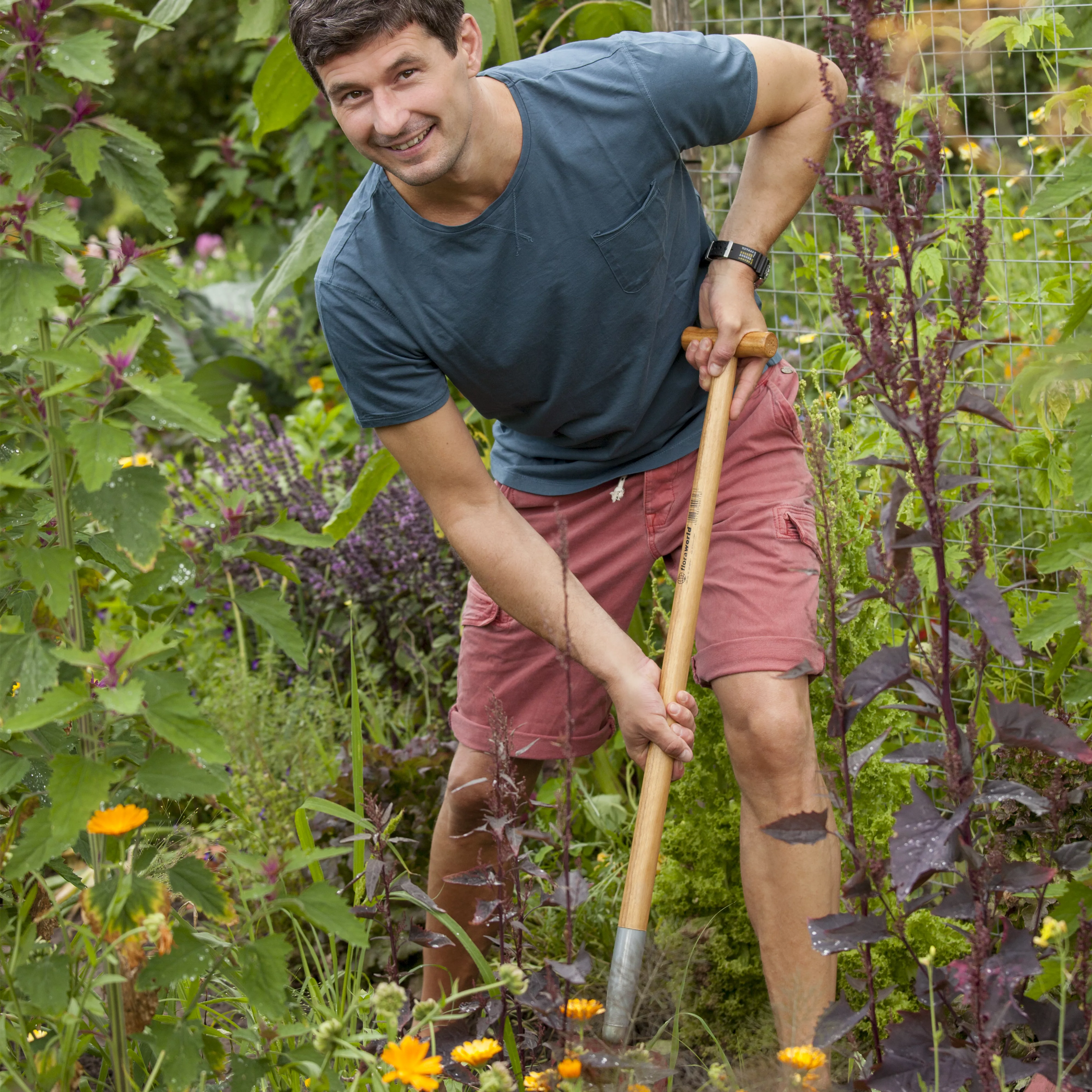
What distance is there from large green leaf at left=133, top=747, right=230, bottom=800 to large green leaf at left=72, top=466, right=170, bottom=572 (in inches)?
9.1

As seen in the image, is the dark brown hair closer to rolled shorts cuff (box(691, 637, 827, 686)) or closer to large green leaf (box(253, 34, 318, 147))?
large green leaf (box(253, 34, 318, 147))

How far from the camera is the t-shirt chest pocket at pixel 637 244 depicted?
85.7 inches

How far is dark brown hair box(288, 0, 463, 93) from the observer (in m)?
1.90

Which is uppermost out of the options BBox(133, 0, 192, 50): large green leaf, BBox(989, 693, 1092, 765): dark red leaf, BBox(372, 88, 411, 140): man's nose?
BBox(133, 0, 192, 50): large green leaf

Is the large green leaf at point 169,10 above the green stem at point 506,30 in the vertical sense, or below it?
above

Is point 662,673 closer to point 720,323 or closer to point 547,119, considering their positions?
point 720,323

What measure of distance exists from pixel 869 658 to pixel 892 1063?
500mm

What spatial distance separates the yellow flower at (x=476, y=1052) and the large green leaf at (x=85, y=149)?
3.72 feet

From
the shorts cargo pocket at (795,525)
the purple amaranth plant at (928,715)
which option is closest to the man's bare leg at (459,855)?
the shorts cargo pocket at (795,525)

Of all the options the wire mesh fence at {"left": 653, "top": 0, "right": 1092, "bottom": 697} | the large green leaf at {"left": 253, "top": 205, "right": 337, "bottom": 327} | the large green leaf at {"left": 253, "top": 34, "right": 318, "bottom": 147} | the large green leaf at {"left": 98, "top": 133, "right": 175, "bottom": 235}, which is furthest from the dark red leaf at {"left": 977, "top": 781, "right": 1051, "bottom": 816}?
the large green leaf at {"left": 253, "top": 34, "right": 318, "bottom": 147}

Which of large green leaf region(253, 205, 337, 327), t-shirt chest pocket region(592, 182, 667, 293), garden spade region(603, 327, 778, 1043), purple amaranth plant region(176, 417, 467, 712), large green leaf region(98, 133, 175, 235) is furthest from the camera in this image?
purple amaranth plant region(176, 417, 467, 712)

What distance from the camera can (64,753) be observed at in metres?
1.46

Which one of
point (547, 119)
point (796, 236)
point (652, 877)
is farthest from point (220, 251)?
point (652, 877)

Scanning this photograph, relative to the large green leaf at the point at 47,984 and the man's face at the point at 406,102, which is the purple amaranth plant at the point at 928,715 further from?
the large green leaf at the point at 47,984
